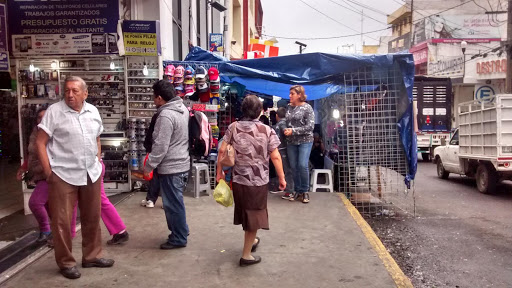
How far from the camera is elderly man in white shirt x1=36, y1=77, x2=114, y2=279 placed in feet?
12.0

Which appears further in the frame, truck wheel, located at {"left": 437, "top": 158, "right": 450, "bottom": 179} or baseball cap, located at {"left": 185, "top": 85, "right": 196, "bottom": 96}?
truck wheel, located at {"left": 437, "top": 158, "right": 450, "bottom": 179}

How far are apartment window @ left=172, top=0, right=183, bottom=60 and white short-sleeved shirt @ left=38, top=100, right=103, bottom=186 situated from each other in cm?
800

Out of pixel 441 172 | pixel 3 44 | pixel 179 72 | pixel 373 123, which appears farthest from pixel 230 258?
pixel 441 172

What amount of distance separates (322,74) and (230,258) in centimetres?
418

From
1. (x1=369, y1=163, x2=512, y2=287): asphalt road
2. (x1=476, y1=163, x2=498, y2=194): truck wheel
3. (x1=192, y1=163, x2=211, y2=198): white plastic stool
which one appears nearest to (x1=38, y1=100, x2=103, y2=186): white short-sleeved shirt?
(x1=192, y1=163, x2=211, y2=198): white plastic stool

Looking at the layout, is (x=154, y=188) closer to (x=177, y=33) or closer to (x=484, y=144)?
(x=177, y=33)

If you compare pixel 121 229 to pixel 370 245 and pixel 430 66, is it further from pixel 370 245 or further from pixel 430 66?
pixel 430 66

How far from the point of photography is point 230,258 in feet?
14.3

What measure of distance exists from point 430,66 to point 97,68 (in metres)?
29.0

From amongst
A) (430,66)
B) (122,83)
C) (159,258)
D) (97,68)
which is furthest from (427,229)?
(430,66)

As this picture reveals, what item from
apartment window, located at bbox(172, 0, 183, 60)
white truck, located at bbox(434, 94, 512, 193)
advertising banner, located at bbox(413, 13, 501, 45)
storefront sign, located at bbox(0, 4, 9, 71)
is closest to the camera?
storefront sign, located at bbox(0, 4, 9, 71)

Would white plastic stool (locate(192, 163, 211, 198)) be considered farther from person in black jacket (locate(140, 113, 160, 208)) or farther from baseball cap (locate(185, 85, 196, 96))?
baseball cap (locate(185, 85, 196, 96))

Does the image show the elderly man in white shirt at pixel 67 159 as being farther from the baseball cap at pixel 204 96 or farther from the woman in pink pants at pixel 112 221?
the baseball cap at pixel 204 96

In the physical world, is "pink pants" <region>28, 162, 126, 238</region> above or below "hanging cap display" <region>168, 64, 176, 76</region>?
below
